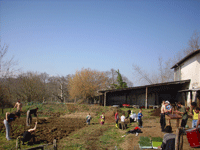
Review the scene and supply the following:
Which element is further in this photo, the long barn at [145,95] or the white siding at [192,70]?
the long barn at [145,95]

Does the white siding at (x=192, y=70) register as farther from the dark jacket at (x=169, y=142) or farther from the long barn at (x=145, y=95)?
the dark jacket at (x=169, y=142)

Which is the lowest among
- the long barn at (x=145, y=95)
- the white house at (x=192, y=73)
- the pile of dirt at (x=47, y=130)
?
the pile of dirt at (x=47, y=130)

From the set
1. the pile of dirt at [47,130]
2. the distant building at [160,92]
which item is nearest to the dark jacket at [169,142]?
the pile of dirt at [47,130]

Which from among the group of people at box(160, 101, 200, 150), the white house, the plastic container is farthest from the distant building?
the plastic container

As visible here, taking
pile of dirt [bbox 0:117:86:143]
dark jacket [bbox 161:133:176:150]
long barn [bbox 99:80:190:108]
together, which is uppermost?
long barn [bbox 99:80:190:108]

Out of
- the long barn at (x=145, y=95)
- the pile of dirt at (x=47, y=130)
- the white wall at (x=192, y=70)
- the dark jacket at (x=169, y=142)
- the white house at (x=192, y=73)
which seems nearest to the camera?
the dark jacket at (x=169, y=142)

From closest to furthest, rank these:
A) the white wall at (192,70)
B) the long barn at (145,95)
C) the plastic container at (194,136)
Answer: the plastic container at (194,136) → the white wall at (192,70) → the long barn at (145,95)

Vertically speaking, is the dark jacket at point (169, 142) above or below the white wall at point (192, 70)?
below

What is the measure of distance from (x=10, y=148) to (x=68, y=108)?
18.2 meters

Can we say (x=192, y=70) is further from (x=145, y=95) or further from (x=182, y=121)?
(x=182, y=121)

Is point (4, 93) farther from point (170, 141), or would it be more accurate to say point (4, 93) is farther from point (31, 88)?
point (170, 141)

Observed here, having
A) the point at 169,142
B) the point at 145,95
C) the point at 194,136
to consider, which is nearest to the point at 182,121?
the point at 194,136

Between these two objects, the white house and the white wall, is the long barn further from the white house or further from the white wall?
the white house

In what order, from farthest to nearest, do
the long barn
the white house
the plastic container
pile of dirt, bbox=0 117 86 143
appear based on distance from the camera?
1. the long barn
2. the white house
3. pile of dirt, bbox=0 117 86 143
4. the plastic container
